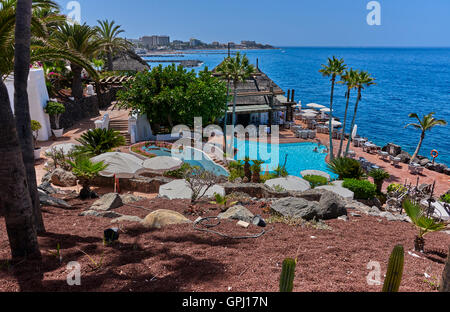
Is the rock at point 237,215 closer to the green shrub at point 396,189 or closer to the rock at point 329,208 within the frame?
the rock at point 329,208

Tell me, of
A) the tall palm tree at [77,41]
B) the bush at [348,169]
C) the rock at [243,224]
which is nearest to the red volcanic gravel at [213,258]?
the rock at [243,224]

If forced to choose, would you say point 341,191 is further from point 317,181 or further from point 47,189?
point 47,189

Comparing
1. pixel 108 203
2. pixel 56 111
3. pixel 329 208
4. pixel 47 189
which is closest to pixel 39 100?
pixel 56 111

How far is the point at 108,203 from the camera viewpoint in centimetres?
1148

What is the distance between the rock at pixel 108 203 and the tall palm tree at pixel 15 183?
194 inches

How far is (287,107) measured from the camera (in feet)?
140

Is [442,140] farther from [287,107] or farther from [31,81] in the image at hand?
[31,81]

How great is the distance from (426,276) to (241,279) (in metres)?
3.49

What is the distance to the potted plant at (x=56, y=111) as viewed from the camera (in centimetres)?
2281

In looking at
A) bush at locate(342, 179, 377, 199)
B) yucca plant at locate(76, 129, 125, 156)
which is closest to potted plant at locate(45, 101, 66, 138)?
yucca plant at locate(76, 129, 125, 156)

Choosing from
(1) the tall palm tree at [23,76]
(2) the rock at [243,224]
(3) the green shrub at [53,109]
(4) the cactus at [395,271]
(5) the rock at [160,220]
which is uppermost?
(1) the tall palm tree at [23,76]

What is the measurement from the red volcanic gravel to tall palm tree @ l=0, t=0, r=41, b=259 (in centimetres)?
40

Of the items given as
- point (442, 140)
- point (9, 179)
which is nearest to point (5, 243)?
point (9, 179)

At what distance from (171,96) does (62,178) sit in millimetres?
11660
